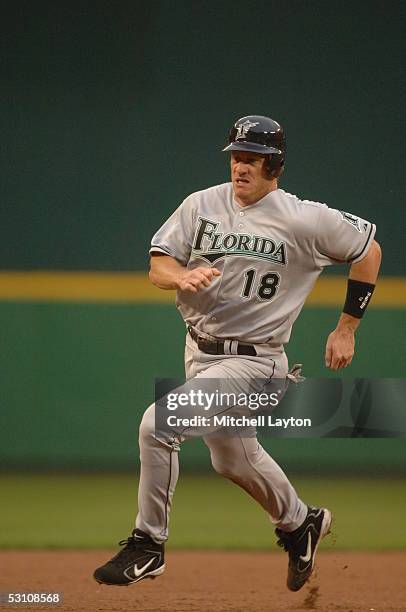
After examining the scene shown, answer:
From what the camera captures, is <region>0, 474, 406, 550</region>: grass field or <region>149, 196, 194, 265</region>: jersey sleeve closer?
<region>149, 196, 194, 265</region>: jersey sleeve

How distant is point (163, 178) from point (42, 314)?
1.03 metres

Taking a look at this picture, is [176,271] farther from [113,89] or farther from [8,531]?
A: [113,89]

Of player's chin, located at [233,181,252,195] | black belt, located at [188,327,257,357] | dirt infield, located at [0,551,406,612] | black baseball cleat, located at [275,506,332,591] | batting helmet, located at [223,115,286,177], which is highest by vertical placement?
batting helmet, located at [223,115,286,177]

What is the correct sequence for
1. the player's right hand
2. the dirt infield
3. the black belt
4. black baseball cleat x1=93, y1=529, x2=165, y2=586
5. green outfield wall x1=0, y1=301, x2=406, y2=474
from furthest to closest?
green outfield wall x1=0, y1=301, x2=406, y2=474
the dirt infield
the black belt
black baseball cleat x1=93, y1=529, x2=165, y2=586
the player's right hand

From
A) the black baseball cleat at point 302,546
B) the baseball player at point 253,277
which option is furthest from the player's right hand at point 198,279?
the black baseball cleat at point 302,546

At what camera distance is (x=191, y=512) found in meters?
5.30

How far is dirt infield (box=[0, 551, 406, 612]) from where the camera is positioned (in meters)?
3.89

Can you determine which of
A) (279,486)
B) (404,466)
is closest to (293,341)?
(404,466)

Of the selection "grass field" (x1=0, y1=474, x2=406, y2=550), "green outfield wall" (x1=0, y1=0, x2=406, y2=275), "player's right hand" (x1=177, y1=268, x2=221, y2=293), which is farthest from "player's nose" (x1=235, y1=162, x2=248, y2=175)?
"green outfield wall" (x1=0, y1=0, x2=406, y2=275)

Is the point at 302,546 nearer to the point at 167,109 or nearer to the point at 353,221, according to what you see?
the point at 353,221

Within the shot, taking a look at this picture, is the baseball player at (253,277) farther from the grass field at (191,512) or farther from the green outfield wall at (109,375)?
the green outfield wall at (109,375)

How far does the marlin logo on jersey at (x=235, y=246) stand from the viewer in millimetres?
3562

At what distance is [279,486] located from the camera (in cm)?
358

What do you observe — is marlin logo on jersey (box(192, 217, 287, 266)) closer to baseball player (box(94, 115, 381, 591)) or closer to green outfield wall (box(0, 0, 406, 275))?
baseball player (box(94, 115, 381, 591))
